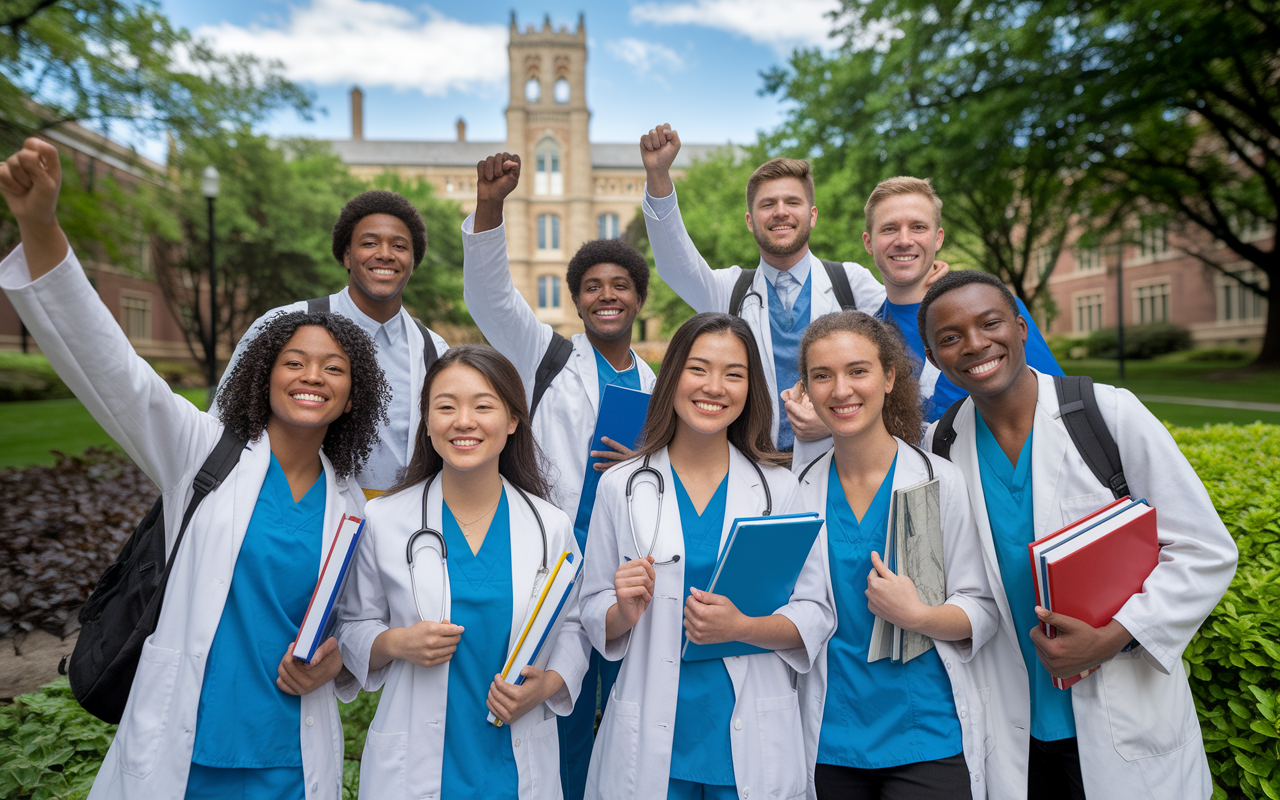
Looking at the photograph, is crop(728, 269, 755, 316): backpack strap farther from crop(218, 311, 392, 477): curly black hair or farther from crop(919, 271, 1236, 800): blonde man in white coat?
crop(218, 311, 392, 477): curly black hair

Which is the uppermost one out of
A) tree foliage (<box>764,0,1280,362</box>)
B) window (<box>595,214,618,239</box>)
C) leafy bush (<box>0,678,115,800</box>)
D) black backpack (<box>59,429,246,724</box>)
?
window (<box>595,214,618,239</box>)

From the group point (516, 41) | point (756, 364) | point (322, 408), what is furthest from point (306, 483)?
point (516, 41)

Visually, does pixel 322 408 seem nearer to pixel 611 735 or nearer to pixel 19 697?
pixel 611 735

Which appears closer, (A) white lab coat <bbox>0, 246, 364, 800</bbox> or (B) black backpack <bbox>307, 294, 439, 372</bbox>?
(A) white lab coat <bbox>0, 246, 364, 800</bbox>

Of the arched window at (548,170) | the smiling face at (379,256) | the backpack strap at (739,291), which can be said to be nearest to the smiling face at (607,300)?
the backpack strap at (739,291)

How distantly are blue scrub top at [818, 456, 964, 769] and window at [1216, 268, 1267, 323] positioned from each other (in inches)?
1362

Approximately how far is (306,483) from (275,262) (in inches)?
1131

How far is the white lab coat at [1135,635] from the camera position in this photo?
1877 mm

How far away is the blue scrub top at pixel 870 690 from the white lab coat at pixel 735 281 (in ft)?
3.54

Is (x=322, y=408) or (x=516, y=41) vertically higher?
(x=516, y=41)

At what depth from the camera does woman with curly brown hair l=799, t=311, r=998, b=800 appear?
6.50 ft

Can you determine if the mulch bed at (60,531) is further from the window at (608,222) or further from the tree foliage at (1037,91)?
the window at (608,222)

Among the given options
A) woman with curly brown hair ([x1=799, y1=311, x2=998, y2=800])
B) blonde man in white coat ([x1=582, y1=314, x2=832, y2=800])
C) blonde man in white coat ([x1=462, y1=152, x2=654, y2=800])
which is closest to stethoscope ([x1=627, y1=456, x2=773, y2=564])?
blonde man in white coat ([x1=582, y1=314, x2=832, y2=800])

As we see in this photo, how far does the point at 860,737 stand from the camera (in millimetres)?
2012
